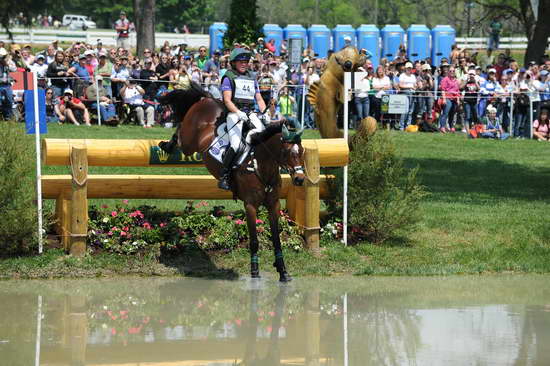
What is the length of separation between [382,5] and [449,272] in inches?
3253

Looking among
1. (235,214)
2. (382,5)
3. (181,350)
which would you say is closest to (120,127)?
(235,214)

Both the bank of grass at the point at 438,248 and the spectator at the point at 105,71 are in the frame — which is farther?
the spectator at the point at 105,71

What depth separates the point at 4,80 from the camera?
23.6m

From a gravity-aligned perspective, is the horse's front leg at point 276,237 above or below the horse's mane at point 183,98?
below

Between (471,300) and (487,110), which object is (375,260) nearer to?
(471,300)

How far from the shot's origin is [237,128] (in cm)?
1166

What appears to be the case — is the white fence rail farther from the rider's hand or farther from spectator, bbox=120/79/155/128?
the rider's hand

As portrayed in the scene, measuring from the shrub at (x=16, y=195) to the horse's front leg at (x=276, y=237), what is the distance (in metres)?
2.97

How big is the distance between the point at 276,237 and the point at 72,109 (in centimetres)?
1385

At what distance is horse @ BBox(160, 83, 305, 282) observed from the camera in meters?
11.2

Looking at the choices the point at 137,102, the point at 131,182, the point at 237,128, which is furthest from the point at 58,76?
the point at 237,128

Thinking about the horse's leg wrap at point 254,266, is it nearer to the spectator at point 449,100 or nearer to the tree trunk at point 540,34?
the tree trunk at point 540,34

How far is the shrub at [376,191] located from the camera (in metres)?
13.3

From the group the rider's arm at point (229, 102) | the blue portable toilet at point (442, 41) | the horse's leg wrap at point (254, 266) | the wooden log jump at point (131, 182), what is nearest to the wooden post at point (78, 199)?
the wooden log jump at point (131, 182)
